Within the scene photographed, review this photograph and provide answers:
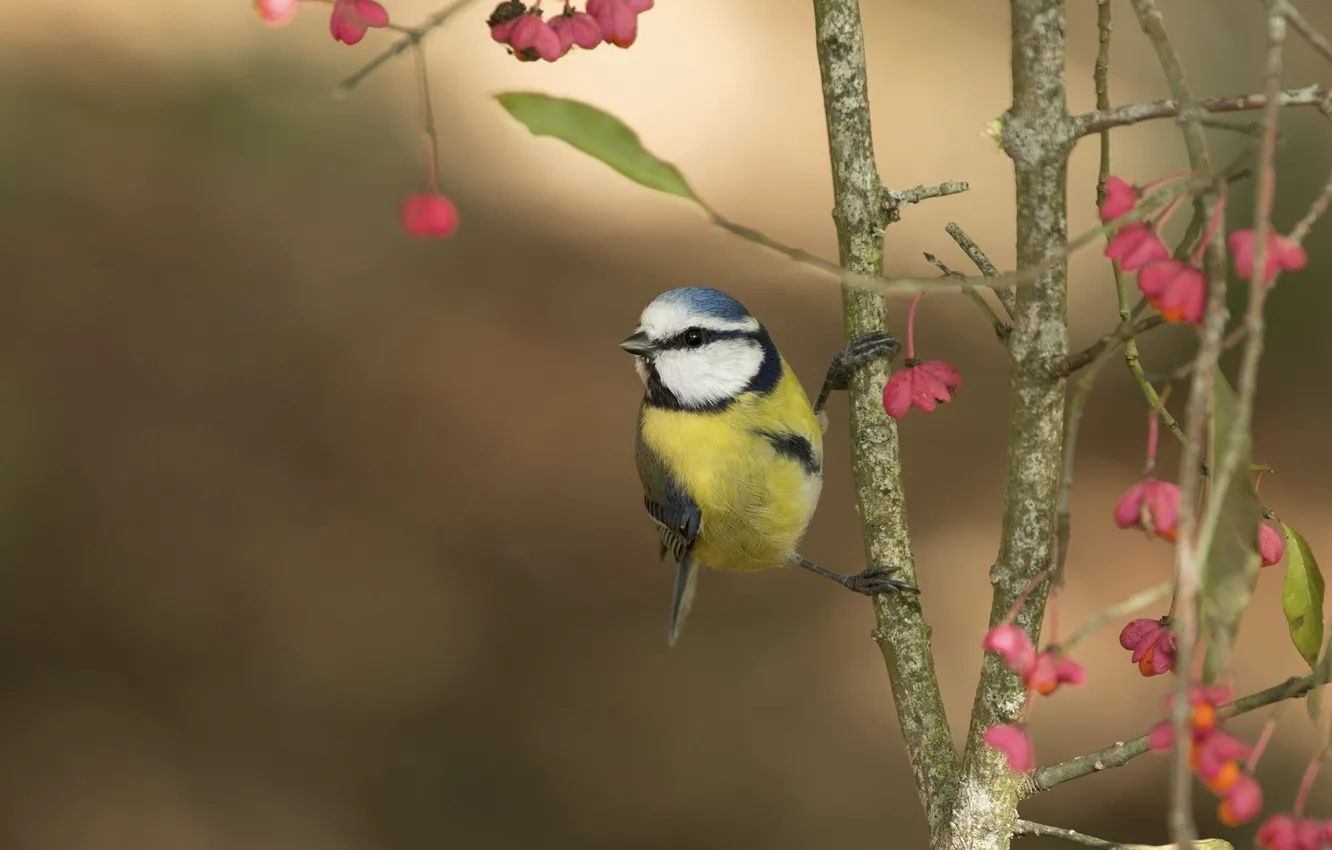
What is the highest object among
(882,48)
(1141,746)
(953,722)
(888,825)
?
(882,48)

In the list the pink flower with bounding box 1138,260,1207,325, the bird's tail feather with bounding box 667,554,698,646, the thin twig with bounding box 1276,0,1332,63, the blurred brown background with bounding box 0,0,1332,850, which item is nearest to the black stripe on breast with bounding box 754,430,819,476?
the bird's tail feather with bounding box 667,554,698,646

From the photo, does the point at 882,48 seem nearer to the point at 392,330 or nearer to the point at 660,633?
the point at 392,330

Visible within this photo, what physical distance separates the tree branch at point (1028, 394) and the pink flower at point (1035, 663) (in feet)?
0.53

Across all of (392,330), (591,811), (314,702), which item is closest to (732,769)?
(591,811)

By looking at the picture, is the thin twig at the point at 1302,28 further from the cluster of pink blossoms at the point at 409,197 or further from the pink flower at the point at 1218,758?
the cluster of pink blossoms at the point at 409,197

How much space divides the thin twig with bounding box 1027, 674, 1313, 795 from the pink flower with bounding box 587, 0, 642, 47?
81cm

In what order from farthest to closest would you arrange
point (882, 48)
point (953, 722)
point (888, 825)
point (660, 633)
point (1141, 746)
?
point (882, 48), point (660, 633), point (888, 825), point (953, 722), point (1141, 746)

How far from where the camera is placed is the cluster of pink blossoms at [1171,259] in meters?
0.87

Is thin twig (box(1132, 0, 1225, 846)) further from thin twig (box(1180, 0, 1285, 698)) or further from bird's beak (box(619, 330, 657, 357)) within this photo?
bird's beak (box(619, 330, 657, 357))

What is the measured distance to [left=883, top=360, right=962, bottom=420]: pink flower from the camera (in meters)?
1.45

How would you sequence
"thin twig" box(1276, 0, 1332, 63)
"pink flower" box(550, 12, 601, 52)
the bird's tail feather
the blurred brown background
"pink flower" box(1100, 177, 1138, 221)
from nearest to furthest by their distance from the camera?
"thin twig" box(1276, 0, 1332, 63) < "pink flower" box(1100, 177, 1138, 221) < "pink flower" box(550, 12, 601, 52) < the bird's tail feather < the blurred brown background

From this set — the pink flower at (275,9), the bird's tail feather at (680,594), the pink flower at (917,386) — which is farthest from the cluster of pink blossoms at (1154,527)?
the bird's tail feather at (680,594)

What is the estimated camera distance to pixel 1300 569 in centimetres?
126

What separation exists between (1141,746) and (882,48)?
17.3 ft
